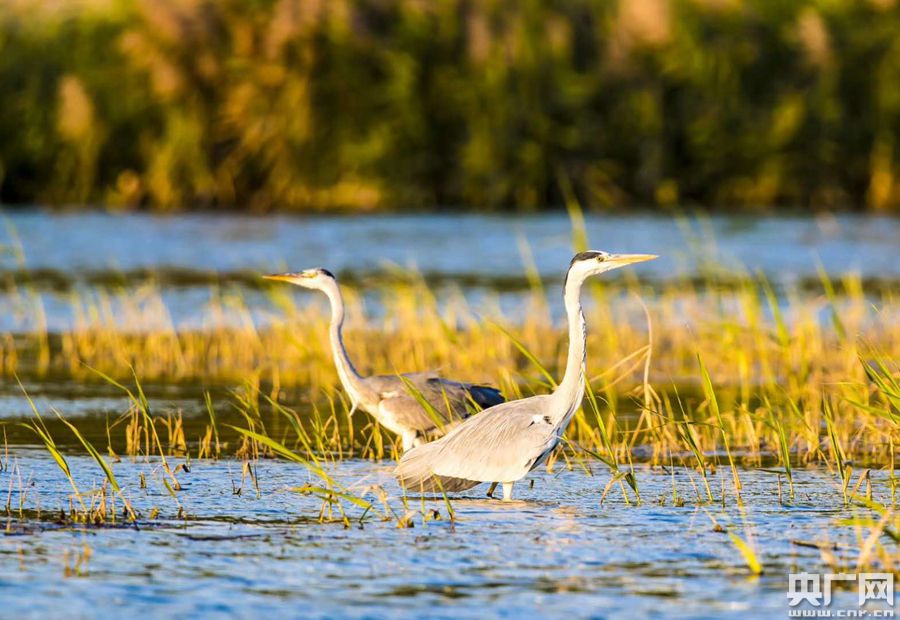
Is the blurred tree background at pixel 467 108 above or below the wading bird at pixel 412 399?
above

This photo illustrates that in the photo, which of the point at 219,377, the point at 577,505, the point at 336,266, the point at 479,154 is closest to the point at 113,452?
the point at 577,505

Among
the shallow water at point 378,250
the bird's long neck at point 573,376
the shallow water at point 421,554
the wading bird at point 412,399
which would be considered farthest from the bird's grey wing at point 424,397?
the shallow water at point 378,250

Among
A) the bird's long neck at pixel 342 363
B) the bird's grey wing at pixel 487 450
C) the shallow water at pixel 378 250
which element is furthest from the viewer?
the shallow water at pixel 378 250

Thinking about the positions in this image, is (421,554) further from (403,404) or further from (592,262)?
(403,404)

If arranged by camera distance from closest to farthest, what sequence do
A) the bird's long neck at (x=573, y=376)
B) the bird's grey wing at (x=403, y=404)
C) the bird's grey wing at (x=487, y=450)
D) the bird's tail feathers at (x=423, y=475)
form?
1. the bird's grey wing at (x=487, y=450)
2. the bird's long neck at (x=573, y=376)
3. the bird's tail feathers at (x=423, y=475)
4. the bird's grey wing at (x=403, y=404)

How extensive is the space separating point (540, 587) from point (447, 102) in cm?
2194

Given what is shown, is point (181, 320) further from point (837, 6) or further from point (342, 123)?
point (837, 6)

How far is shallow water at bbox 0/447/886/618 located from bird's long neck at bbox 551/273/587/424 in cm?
46

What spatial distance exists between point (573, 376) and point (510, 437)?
412 millimetres

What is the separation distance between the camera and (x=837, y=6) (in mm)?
28688

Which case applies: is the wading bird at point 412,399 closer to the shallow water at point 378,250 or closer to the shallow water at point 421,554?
the shallow water at point 421,554

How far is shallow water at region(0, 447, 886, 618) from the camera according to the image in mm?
6008

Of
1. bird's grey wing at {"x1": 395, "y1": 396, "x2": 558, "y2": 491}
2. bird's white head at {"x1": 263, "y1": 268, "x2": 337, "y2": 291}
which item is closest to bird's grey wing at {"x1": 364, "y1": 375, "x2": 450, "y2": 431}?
bird's white head at {"x1": 263, "y1": 268, "x2": 337, "y2": 291}

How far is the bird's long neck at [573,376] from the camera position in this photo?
306 inches
